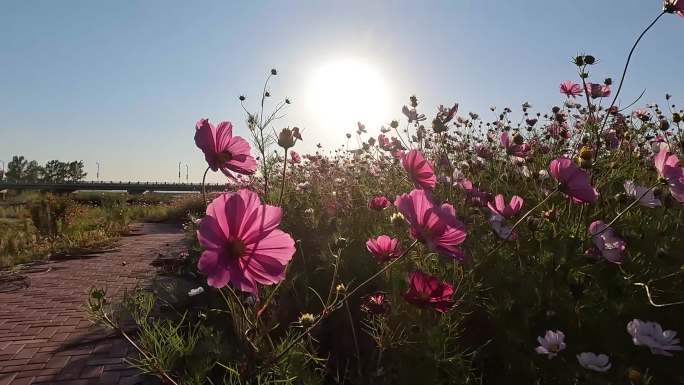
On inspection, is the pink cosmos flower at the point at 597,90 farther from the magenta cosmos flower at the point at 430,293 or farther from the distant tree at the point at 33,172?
the distant tree at the point at 33,172

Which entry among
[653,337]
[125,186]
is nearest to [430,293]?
[653,337]

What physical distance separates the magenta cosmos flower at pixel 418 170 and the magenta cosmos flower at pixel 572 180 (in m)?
0.39

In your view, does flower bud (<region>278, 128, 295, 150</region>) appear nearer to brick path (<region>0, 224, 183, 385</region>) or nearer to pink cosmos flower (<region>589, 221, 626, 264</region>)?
pink cosmos flower (<region>589, 221, 626, 264</region>)

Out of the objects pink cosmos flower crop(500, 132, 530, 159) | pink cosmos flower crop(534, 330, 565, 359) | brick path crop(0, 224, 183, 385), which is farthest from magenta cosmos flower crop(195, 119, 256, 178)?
pink cosmos flower crop(500, 132, 530, 159)

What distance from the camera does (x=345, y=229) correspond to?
3.55 metres

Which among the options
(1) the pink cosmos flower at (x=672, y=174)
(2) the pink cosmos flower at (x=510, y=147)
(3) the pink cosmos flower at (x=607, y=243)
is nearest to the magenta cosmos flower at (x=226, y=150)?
(3) the pink cosmos flower at (x=607, y=243)

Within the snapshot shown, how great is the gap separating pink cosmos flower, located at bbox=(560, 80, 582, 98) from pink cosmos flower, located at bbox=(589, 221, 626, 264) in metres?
1.57

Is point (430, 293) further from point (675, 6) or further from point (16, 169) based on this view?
point (16, 169)

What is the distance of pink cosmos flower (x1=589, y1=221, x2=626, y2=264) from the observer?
1.81m

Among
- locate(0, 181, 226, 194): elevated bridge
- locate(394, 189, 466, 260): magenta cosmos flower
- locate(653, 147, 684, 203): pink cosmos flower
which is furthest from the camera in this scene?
locate(0, 181, 226, 194): elevated bridge

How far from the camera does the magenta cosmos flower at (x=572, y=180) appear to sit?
→ 160 centimetres

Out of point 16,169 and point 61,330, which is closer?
point 61,330

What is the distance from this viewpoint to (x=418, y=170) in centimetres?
167

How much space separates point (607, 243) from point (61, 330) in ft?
10.1
